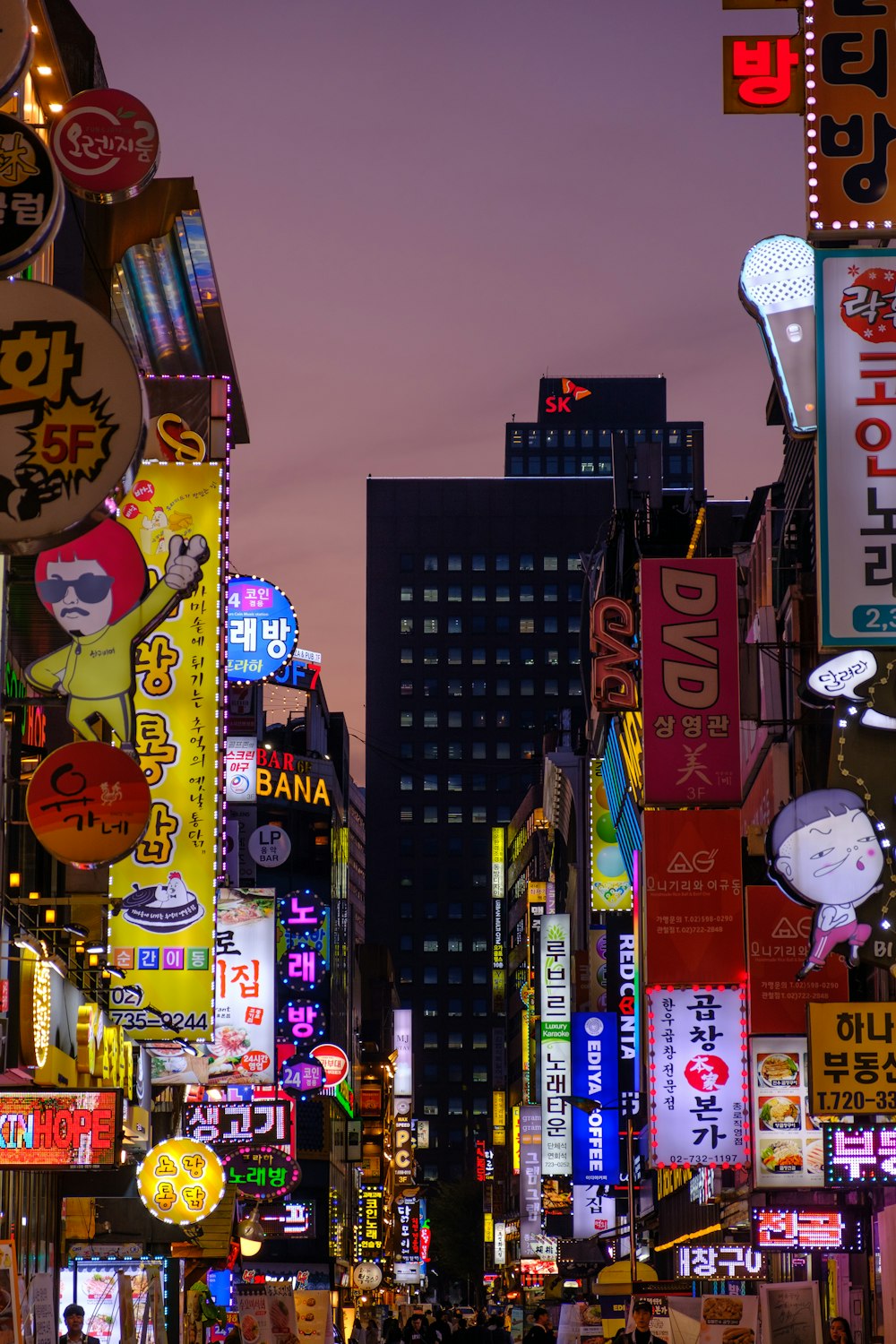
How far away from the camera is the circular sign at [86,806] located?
17.8m

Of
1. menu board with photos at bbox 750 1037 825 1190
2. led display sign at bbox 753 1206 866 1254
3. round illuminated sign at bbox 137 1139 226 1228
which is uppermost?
menu board with photos at bbox 750 1037 825 1190

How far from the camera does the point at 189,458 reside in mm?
26484

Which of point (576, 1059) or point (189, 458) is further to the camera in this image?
point (576, 1059)

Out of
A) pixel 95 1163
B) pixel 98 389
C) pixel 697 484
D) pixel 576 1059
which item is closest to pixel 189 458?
pixel 95 1163

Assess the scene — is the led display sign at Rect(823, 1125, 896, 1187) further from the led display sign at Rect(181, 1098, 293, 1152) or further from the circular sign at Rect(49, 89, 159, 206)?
the led display sign at Rect(181, 1098, 293, 1152)

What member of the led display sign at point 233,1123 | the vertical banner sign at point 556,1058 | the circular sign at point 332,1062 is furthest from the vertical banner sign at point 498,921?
the led display sign at point 233,1123

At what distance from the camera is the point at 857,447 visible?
16.0 m

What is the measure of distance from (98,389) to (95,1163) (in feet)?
26.0

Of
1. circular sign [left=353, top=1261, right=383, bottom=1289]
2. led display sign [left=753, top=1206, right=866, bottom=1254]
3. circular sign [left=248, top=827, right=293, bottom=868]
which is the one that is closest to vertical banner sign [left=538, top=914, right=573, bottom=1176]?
circular sign [left=248, top=827, right=293, bottom=868]

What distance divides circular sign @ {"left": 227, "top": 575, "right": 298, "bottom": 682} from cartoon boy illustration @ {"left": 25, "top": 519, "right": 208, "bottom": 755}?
55.4 feet

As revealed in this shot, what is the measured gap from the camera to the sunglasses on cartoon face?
20109 millimetres

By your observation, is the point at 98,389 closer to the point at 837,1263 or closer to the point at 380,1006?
the point at 837,1263

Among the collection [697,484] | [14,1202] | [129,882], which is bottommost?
[14,1202]

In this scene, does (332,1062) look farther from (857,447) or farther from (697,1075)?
(857,447)
